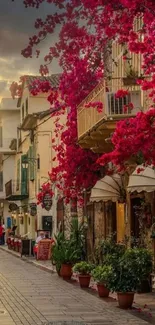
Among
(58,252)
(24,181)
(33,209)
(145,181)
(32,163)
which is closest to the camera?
(145,181)

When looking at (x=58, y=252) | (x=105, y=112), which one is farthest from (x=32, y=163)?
(x=105, y=112)

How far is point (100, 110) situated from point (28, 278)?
6072 millimetres

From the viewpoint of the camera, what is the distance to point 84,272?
20.0m

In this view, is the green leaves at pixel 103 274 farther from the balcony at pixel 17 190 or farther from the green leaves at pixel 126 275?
the balcony at pixel 17 190

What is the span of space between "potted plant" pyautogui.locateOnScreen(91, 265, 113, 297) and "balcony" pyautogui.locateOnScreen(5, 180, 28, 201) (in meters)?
36.0

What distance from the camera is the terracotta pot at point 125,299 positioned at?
1527 centimetres

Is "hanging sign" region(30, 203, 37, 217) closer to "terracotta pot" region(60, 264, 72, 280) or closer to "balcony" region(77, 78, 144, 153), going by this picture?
"balcony" region(77, 78, 144, 153)

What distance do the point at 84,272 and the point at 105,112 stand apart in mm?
4265

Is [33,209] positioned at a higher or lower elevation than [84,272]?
higher

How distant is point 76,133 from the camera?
26609 millimetres

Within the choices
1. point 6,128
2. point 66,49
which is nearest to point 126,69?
point 66,49

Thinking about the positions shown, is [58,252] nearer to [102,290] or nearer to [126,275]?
[102,290]

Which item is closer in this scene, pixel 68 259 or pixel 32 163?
pixel 68 259

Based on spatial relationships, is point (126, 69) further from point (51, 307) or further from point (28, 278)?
point (51, 307)
